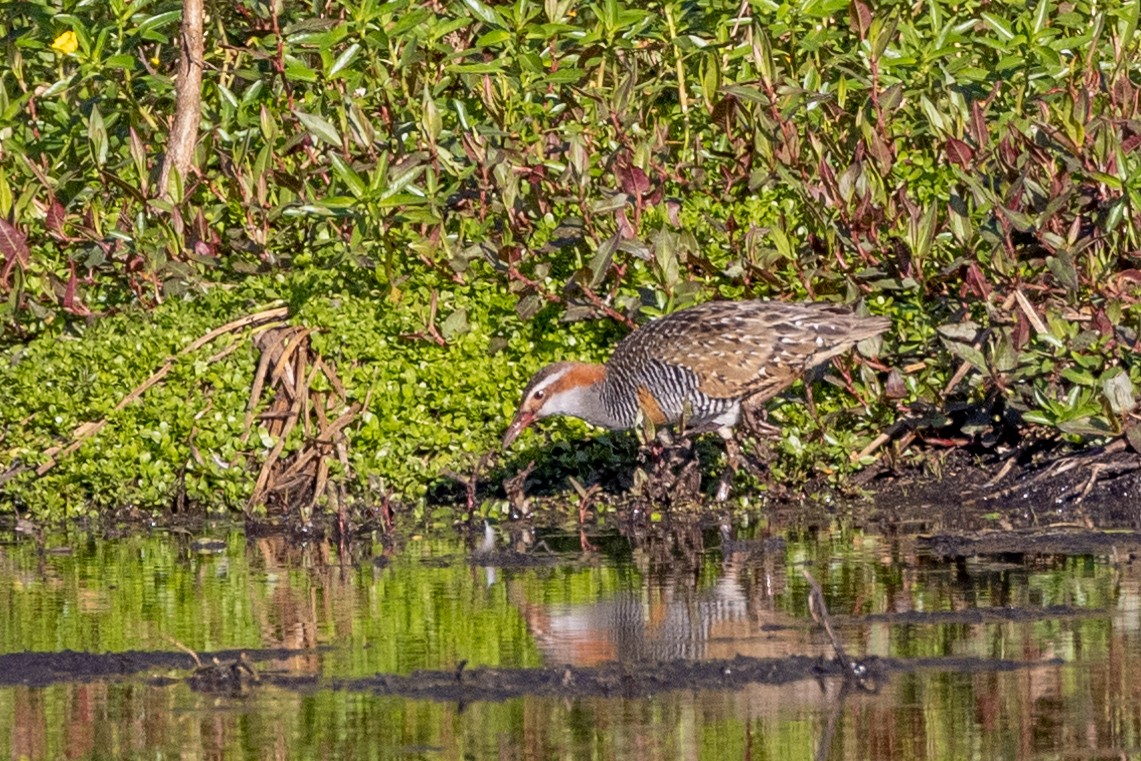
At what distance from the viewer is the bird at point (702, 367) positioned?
411 inches

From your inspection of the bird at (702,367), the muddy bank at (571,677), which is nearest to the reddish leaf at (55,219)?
the bird at (702,367)

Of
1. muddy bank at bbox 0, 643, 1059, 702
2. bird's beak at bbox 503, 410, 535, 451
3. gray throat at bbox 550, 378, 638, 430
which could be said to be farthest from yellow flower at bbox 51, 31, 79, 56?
muddy bank at bbox 0, 643, 1059, 702

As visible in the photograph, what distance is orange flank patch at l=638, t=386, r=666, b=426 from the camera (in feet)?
34.9

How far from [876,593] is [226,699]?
2.67 m

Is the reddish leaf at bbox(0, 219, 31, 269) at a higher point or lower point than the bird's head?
higher

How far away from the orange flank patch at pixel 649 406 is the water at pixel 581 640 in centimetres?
91

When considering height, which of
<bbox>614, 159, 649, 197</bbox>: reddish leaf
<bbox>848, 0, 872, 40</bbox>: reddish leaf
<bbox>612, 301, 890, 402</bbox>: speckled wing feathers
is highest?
<bbox>848, 0, 872, 40</bbox>: reddish leaf

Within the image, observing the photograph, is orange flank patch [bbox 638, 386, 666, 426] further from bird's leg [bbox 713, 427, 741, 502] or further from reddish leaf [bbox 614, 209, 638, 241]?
reddish leaf [bbox 614, 209, 638, 241]

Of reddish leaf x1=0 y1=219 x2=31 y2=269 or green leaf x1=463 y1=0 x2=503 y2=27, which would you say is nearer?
reddish leaf x1=0 y1=219 x2=31 y2=269

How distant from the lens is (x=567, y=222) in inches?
434

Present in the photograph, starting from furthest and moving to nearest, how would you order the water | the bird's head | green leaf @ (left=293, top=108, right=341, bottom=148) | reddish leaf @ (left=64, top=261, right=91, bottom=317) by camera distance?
1. reddish leaf @ (left=64, top=261, right=91, bottom=317)
2. green leaf @ (left=293, top=108, right=341, bottom=148)
3. the bird's head
4. the water

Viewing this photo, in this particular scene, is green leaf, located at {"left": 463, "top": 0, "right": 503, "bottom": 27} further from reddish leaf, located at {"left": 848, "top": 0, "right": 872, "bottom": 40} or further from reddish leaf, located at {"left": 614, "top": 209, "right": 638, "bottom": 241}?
reddish leaf, located at {"left": 848, "top": 0, "right": 872, "bottom": 40}

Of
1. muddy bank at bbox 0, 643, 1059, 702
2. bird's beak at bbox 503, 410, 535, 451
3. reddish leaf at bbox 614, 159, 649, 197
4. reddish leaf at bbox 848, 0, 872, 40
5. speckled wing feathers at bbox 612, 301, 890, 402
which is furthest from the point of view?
reddish leaf at bbox 848, 0, 872, 40

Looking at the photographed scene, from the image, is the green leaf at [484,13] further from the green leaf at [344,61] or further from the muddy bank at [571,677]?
the muddy bank at [571,677]
